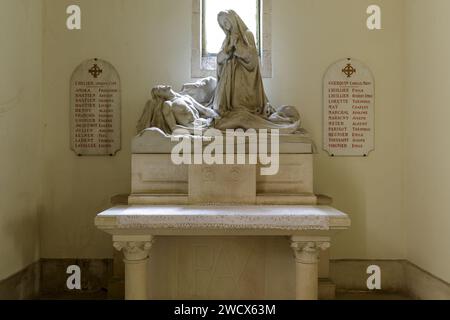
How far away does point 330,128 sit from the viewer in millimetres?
5328

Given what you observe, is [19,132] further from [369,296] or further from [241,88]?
[369,296]

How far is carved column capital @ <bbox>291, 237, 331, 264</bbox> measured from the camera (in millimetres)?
3568

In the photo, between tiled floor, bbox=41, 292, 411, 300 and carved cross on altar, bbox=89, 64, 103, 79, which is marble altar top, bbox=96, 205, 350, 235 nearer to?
tiled floor, bbox=41, 292, 411, 300

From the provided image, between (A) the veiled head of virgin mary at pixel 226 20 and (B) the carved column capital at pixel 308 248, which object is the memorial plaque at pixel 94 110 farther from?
(B) the carved column capital at pixel 308 248

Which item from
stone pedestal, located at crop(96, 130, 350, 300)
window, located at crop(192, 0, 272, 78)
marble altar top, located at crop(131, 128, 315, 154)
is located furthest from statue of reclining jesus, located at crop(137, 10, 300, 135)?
window, located at crop(192, 0, 272, 78)

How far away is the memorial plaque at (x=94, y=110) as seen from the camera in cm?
532

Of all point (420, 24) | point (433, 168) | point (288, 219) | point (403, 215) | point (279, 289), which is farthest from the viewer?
point (403, 215)

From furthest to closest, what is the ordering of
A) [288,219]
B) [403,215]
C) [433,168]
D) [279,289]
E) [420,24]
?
[403,215], [420,24], [433,168], [279,289], [288,219]

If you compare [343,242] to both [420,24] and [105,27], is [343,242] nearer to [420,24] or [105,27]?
[420,24]

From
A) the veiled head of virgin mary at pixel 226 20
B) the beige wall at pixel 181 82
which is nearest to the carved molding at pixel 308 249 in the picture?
the beige wall at pixel 181 82

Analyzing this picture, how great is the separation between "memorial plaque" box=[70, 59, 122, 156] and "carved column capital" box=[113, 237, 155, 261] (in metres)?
2.04

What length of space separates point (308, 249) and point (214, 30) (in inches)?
127

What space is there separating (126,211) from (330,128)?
9.30ft

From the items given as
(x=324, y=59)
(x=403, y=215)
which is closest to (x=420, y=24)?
(x=324, y=59)
